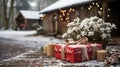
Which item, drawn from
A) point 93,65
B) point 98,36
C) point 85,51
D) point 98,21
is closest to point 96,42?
point 98,36

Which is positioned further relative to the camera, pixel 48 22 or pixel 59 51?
pixel 48 22

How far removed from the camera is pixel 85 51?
28.4ft

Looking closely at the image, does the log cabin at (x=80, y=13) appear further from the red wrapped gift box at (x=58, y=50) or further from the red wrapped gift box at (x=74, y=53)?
the red wrapped gift box at (x=74, y=53)

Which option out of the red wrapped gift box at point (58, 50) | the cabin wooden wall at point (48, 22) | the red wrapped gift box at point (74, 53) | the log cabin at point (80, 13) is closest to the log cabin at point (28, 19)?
the cabin wooden wall at point (48, 22)

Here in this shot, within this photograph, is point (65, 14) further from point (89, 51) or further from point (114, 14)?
point (89, 51)

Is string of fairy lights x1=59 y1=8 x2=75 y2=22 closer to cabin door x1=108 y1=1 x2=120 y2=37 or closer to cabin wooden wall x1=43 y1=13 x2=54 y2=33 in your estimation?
cabin wooden wall x1=43 y1=13 x2=54 y2=33

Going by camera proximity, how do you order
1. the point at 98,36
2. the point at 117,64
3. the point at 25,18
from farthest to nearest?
the point at 25,18
the point at 98,36
the point at 117,64

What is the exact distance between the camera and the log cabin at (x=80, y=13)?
1565 centimetres

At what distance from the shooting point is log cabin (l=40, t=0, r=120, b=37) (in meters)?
15.7

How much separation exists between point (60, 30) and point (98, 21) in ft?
41.3

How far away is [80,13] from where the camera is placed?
1866 cm

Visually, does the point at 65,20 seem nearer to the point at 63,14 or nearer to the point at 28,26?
the point at 63,14

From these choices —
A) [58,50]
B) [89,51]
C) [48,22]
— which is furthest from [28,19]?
[89,51]

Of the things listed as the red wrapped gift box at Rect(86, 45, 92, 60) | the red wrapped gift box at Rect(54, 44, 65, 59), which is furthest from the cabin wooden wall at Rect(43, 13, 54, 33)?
the red wrapped gift box at Rect(86, 45, 92, 60)
